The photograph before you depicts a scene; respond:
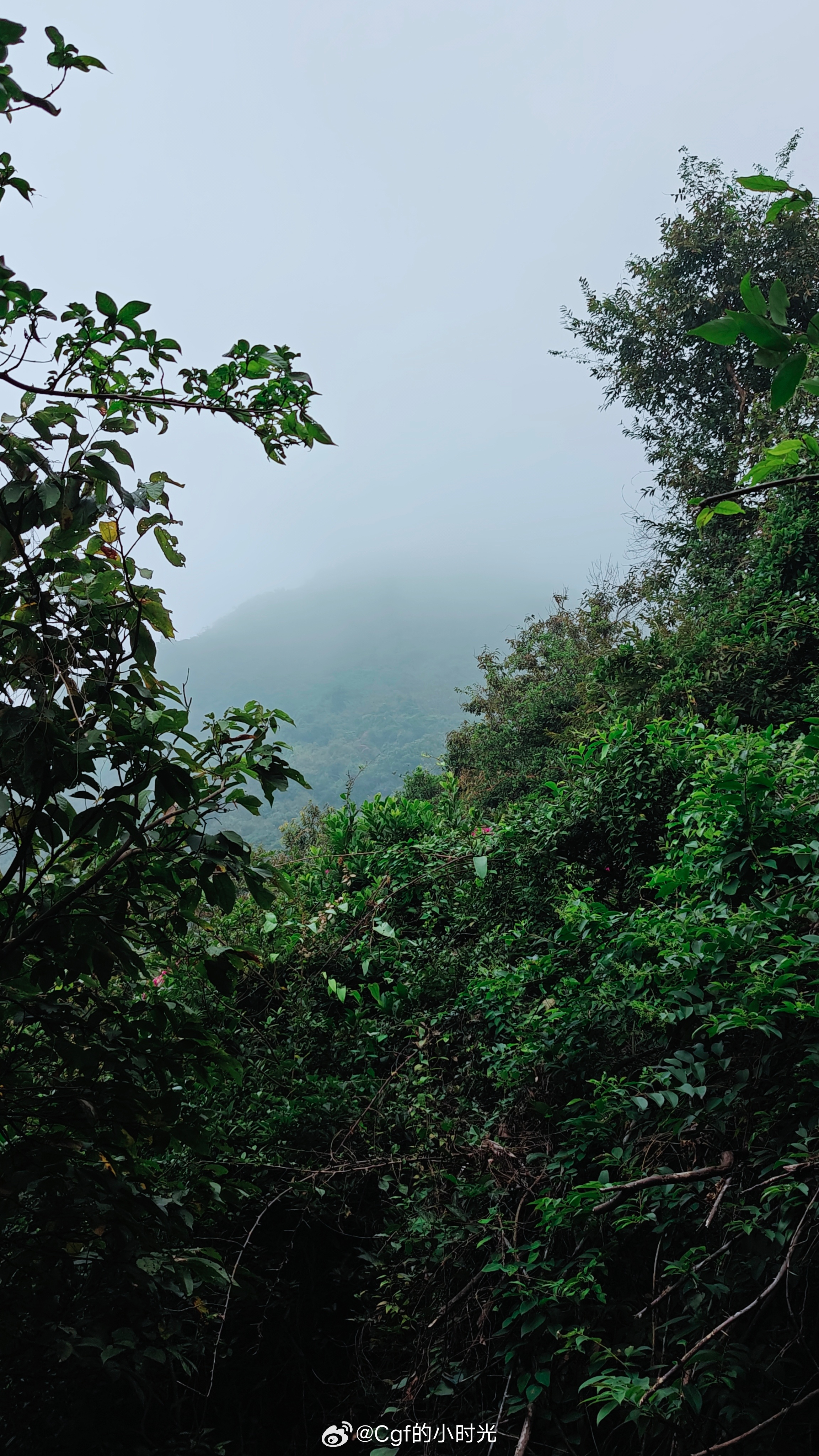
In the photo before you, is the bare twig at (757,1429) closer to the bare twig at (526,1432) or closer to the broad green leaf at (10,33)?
the bare twig at (526,1432)

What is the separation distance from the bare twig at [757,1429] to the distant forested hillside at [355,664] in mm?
7120

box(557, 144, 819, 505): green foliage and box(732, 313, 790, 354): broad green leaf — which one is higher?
box(557, 144, 819, 505): green foliage

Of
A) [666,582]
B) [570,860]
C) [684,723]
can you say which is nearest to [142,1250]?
[570,860]

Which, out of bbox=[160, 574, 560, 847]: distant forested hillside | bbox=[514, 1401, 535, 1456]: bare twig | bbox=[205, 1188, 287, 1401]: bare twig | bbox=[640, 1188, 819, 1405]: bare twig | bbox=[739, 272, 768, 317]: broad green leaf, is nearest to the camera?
bbox=[739, 272, 768, 317]: broad green leaf

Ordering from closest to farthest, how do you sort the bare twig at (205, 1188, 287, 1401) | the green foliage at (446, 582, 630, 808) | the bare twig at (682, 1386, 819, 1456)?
the bare twig at (682, 1386, 819, 1456)
the bare twig at (205, 1188, 287, 1401)
the green foliage at (446, 582, 630, 808)

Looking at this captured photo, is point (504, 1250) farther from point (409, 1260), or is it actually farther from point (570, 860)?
point (570, 860)

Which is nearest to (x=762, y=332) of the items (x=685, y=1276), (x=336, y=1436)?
(x=685, y=1276)

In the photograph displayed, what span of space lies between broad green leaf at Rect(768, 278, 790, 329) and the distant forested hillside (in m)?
7.85

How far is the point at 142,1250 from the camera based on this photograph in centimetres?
159

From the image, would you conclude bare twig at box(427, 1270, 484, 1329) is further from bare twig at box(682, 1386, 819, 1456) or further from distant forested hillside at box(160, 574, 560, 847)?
distant forested hillside at box(160, 574, 560, 847)

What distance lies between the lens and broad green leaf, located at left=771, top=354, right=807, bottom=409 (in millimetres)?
729

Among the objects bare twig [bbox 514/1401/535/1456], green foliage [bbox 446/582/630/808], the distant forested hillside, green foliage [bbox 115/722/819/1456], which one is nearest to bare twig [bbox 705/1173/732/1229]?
green foliage [bbox 115/722/819/1456]

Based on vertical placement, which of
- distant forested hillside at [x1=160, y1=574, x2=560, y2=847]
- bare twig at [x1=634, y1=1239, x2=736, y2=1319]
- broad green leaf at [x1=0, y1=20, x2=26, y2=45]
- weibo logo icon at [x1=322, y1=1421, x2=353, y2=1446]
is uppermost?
distant forested hillside at [x1=160, y1=574, x2=560, y2=847]

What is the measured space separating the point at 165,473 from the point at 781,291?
4.23 feet
